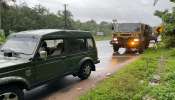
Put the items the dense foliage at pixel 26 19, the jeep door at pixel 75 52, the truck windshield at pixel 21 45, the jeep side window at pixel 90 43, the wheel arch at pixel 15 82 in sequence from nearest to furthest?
the wheel arch at pixel 15 82 → the truck windshield at pixel 21 45 → the jeep door at pixel 75 52 → the jeep side window at pixel 90 43 → the dense foliage at pixel 26 19

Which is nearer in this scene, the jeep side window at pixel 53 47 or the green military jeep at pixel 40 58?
the green military jeep at pixel 40 58

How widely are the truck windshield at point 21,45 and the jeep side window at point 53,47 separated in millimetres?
348

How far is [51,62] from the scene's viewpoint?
30.4ft

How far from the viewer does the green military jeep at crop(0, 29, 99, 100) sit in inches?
301

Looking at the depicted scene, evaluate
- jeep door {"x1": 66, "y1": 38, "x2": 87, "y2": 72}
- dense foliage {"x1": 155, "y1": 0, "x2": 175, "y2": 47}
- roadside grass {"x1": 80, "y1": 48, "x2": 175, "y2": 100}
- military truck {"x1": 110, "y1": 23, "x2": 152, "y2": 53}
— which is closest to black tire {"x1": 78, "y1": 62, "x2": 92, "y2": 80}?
jeep door {"x1": 66, "y1": 38, "x2": 87, "y2": 72}

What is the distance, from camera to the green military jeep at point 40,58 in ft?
25.0

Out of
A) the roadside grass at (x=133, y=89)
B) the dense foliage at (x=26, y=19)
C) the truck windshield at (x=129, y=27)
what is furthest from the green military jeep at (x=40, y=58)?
the dense foliage at (x=26, y=19)

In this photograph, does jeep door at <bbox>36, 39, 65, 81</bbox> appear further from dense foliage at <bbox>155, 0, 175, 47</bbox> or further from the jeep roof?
dense foliage at <bbox>155, 0, 175, 47</bbox>

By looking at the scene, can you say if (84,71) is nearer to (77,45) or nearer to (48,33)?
(77,45)

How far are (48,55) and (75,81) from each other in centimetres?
244

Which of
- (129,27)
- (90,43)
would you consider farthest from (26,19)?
(90,43)

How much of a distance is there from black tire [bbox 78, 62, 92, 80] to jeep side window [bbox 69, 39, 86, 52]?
61cm

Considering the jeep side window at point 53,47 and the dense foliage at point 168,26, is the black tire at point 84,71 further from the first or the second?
the dense foliage at point 168,26

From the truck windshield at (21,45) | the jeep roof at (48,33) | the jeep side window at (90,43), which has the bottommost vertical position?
the jeep side window at (90,43)
